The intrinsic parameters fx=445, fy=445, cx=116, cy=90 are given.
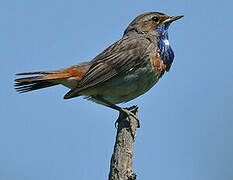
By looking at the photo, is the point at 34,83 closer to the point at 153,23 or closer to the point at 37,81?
the point at 37,81

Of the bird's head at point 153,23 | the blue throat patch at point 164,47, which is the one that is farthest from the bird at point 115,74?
the bird's head at point 153,23

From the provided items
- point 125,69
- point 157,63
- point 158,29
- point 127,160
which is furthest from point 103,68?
A: point 127,160

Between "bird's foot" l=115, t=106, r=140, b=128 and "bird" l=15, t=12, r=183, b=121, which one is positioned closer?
"bird's foot" l=115, t=106, r=140, b=128

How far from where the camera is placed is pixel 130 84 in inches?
271

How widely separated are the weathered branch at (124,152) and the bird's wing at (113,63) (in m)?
1.23

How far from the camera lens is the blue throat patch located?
23.8 ft

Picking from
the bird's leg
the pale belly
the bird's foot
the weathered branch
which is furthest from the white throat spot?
the weathered branch

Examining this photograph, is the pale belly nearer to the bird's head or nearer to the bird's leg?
the bird's leg

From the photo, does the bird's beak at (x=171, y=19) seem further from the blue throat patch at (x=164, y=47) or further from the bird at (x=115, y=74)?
the bird at (x=115, y=74)

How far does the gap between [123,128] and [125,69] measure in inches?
64.7

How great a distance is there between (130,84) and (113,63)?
0.46 m

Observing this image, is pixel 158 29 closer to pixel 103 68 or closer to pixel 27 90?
pixel 103 68

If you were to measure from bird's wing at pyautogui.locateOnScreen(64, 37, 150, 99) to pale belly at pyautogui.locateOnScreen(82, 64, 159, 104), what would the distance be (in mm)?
100

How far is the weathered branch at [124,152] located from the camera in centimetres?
461
